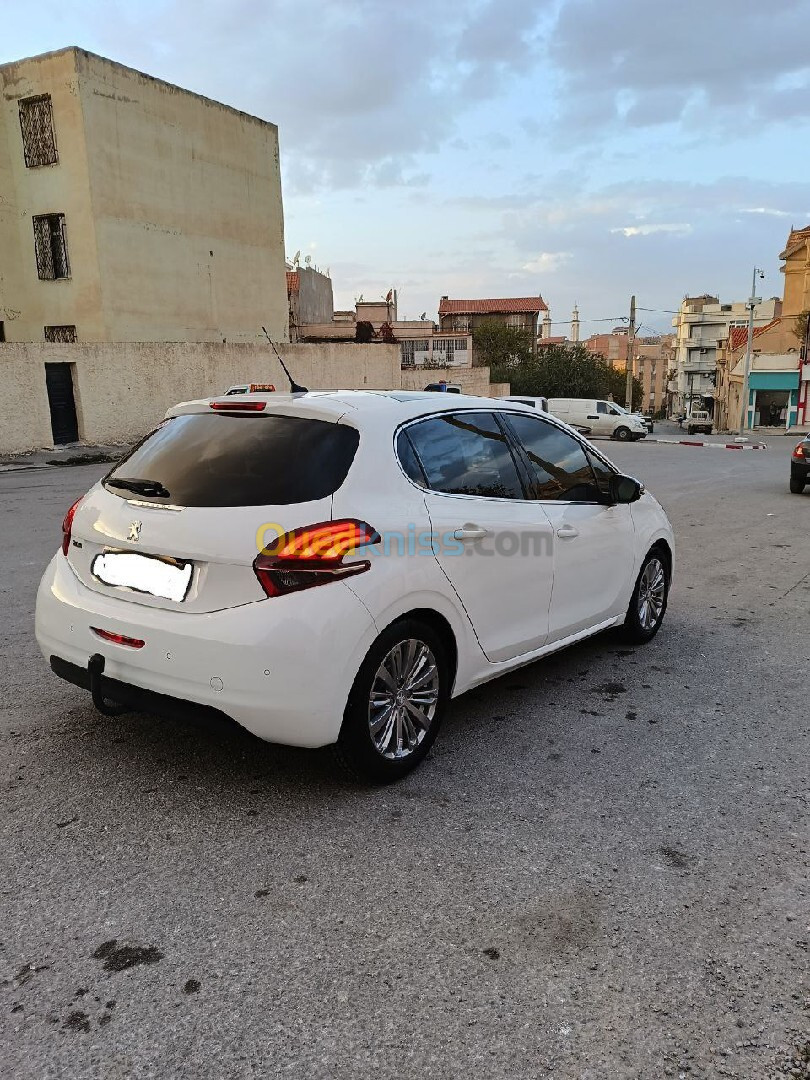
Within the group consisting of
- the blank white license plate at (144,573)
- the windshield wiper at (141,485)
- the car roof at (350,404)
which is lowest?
the blank white license plate at (144,573)

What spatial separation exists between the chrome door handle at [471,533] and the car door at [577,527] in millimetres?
615

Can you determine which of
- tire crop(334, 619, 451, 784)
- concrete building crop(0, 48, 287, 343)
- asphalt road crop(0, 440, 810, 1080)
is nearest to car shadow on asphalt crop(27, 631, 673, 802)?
asphalt road crop(0, 440, 810, 1080)

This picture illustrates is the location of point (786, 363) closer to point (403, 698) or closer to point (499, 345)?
point (499, 345)

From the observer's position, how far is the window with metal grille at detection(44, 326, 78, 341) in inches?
989

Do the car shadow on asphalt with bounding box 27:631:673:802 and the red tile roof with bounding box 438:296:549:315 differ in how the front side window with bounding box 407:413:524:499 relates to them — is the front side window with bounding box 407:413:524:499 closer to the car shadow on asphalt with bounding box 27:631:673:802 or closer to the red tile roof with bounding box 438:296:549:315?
the car shadow on asphalt with bounding box 27:631:673:802

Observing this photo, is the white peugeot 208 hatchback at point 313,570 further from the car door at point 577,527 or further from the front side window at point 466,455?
the car door at point 577,527

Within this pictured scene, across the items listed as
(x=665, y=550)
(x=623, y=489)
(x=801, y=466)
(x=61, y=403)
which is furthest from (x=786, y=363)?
(x=623, y=489)

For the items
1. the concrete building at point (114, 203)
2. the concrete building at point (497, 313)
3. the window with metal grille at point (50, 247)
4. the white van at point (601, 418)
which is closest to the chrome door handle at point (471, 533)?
the concrete building at point (114, 203)

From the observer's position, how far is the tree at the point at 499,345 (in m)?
71.9

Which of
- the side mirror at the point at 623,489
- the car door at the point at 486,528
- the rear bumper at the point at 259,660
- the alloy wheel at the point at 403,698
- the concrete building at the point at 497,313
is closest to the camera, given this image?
the rear bumper at the point at 259,660

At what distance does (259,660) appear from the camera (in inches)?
111

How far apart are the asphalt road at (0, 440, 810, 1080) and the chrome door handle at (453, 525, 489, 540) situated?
0.98 meters

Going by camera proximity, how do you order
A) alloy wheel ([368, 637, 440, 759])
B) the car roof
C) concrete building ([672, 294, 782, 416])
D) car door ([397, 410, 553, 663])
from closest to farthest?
1. alloy wheel ([368, 637, 440, 759])
2. the car roof
3. car door ([397, 410, 553, 663])
4. concrete building ([672, 294, 782, 416])

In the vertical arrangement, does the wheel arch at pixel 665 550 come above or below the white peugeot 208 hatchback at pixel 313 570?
below
